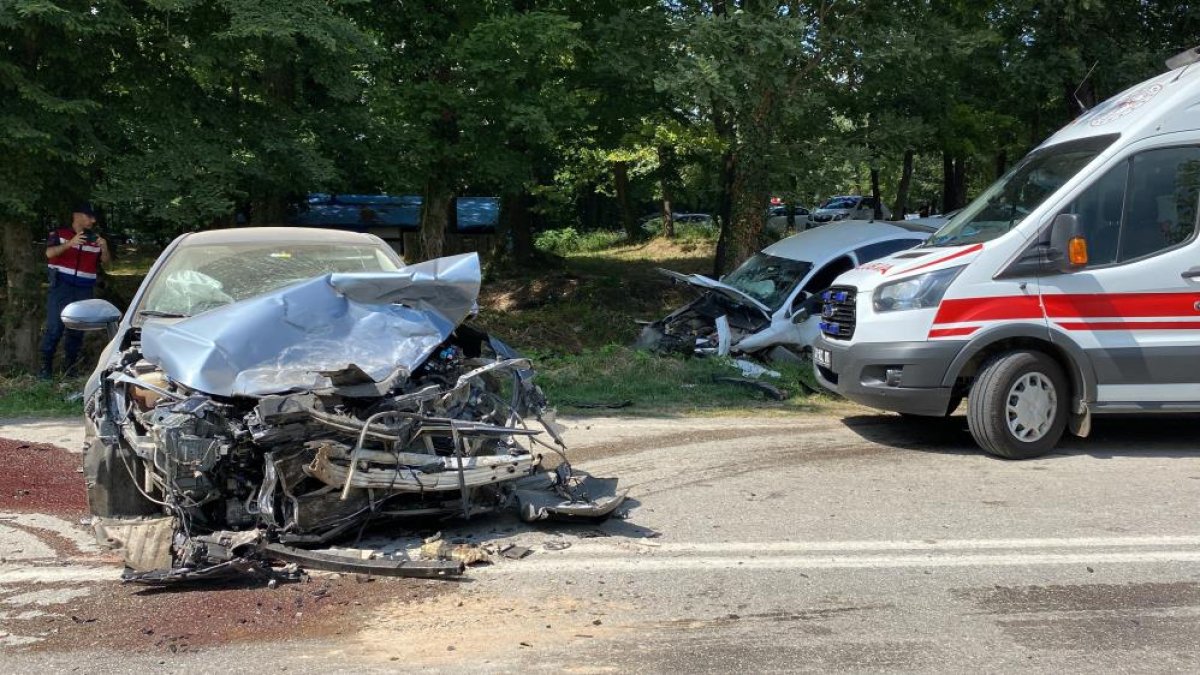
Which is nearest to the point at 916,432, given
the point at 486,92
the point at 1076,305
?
the point at 1076,305

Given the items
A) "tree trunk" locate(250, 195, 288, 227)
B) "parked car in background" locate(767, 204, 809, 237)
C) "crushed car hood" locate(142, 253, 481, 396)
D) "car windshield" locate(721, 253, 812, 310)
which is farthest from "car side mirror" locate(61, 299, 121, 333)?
"parked car in background" locate(767, 204, 809, 237)

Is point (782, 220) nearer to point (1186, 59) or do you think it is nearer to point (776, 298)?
point (776, 298)

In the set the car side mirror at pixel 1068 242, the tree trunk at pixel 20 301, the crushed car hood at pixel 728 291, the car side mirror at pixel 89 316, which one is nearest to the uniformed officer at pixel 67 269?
the tree trunk at pixel 20 301

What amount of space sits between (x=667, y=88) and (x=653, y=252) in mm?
15012

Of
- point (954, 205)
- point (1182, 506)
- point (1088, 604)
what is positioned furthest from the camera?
point (954, 205)

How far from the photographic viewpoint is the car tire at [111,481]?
5105mm

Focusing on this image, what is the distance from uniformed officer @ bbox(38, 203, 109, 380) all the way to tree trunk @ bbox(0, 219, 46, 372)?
1.56 meters

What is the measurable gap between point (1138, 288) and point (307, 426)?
599 centimetres

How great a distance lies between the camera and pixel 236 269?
6402 millimetres

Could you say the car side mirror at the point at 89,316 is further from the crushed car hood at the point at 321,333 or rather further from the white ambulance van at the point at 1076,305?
the white ambulance van at the point at 1076,305

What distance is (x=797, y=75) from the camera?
1359 centimetres

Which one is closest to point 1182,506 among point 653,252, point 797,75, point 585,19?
point 797,75

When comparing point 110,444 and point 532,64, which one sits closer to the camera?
point 110,444

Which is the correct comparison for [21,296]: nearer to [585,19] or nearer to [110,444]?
[110,444]
